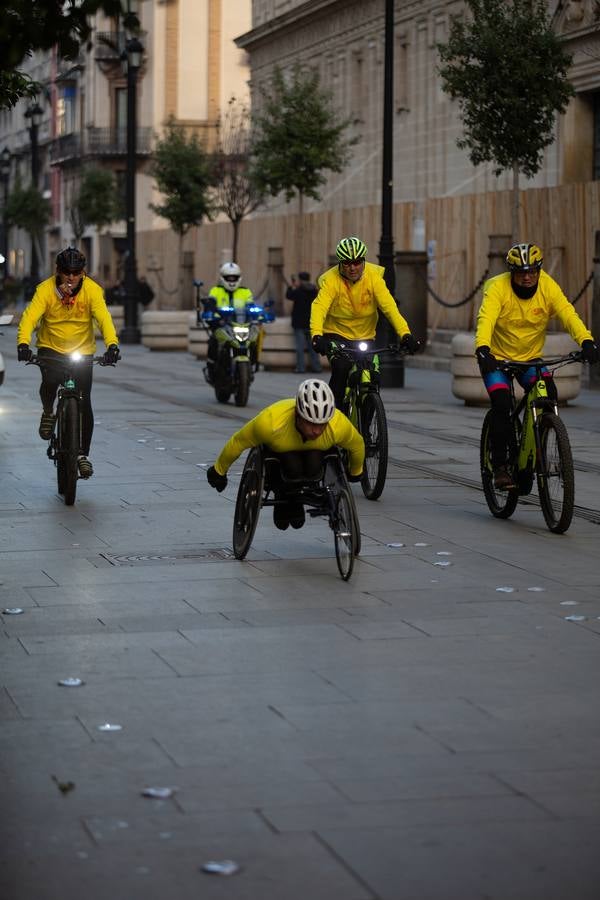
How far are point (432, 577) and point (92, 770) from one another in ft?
13.2

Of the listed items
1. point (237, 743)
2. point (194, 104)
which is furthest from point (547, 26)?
point (194, 104)

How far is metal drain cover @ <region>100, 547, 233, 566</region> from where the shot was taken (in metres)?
10.1

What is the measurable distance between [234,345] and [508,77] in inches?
267

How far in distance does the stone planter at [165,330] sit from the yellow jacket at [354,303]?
25.8 meters

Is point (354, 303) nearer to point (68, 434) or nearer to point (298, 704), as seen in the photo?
point (68, 434)

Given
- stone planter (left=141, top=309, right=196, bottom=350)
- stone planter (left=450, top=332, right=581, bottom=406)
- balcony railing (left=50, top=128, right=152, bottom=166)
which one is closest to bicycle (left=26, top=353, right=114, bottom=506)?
stone planter (left=450, top=332, right=581, bottom=406)

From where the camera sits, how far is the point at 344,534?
9.36 meters

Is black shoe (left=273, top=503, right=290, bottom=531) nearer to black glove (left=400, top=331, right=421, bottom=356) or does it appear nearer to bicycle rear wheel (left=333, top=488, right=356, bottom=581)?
bicycle rear wheel (left=333, top=488, right=356, bottom=581)

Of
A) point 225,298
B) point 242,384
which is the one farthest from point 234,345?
point 225,298

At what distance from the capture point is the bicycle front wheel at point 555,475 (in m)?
10.9

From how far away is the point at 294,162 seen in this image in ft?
136

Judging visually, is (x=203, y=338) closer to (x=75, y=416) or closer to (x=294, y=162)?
(x=294, y=162)

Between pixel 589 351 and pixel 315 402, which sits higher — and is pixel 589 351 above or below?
above

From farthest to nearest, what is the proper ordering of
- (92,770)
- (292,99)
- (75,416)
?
(292,99) < (75,416) < (92,770)
